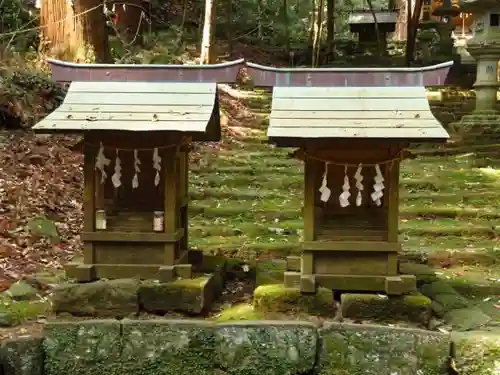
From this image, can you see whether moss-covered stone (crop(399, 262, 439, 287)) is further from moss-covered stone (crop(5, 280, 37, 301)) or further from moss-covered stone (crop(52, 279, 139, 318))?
moss-covered stone (crop(5, 280, 37, 301))

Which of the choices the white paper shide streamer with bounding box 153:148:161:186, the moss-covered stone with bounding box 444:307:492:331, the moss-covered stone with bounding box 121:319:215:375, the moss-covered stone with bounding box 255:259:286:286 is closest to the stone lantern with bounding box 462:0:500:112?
the moss-covered stone with bounding box 255:259:286:286

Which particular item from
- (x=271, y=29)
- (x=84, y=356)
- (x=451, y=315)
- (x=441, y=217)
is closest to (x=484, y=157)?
(x=441, y=217)

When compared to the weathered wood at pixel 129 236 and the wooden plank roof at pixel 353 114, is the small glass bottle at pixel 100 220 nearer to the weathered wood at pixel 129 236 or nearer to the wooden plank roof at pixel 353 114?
the weathered wood at pixel 129 236

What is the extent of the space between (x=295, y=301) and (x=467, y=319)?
5.20 ft

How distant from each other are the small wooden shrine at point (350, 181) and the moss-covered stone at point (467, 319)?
50 cm

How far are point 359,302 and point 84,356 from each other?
96.9 inches

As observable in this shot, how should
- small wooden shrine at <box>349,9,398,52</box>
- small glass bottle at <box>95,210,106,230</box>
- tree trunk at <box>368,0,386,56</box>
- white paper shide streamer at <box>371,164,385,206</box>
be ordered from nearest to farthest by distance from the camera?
white paper shide streamer at <box>371,164,385,206</box> → small glass bottle at <box>95,210,106,230</box> → tree trunk at <box>368,0,386,56</box> → small wooden shrine at <box>349,9,398,52</box>

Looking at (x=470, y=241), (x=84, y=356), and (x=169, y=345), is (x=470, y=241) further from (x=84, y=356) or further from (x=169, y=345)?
(x=84, y=356)

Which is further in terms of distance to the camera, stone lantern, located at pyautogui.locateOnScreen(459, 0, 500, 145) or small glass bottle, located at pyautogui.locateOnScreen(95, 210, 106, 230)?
stone lantern, located at pyautogui.locateOnScreen(459, 0, 500, 145)

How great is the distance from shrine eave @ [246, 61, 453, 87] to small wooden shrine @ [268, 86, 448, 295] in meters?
0.06

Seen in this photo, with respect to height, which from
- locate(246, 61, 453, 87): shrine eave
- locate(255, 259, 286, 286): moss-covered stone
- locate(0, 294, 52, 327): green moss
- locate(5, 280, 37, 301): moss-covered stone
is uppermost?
locate(246, 61, 453, 87): shrine eave

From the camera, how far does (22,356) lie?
16.2 ft

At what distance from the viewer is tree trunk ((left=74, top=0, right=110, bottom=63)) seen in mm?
10742

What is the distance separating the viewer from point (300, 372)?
5016 millimetres
